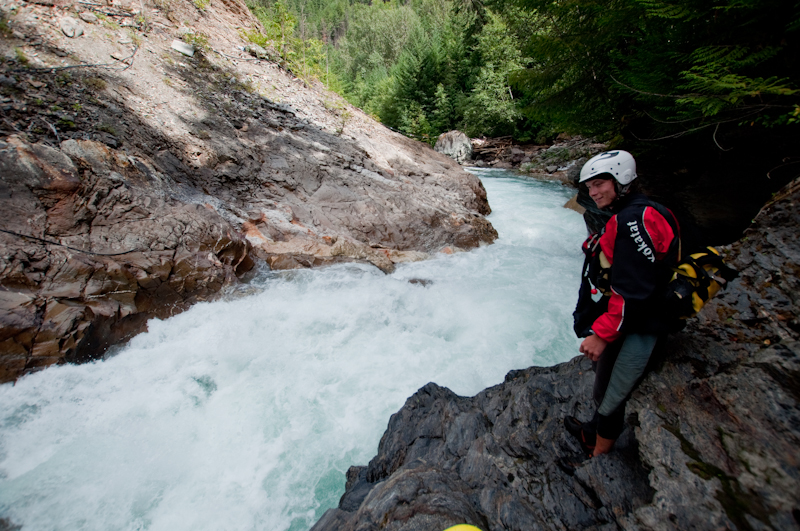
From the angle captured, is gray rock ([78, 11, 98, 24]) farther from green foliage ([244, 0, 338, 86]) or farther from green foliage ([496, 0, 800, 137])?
green foliage ([496, 0, 800, 137])

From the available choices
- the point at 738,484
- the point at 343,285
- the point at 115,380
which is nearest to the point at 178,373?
the point at 115,380

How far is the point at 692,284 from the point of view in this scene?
1591 millimetres

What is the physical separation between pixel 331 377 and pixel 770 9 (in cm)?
597

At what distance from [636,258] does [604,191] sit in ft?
1.38

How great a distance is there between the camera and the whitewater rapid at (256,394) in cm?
275

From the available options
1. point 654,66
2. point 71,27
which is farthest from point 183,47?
point 654,66

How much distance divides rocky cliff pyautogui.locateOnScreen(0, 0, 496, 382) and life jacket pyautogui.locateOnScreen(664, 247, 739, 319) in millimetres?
4976

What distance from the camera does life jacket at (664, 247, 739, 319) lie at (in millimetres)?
1588

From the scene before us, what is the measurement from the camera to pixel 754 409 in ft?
5.20

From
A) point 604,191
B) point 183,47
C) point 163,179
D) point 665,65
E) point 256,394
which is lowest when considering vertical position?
point 256,394

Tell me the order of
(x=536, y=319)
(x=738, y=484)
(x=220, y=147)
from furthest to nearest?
(x=220, y=147) < (x=536, y=319) < (x=738, y=484)

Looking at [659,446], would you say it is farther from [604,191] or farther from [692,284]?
[604,191]

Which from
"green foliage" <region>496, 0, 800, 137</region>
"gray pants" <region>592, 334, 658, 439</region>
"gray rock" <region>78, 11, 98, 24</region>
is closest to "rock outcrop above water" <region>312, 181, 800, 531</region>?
"gray pants" <region>592, 334, 658, 439</region>

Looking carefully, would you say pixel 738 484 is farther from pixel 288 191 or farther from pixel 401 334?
pixel 288 191
